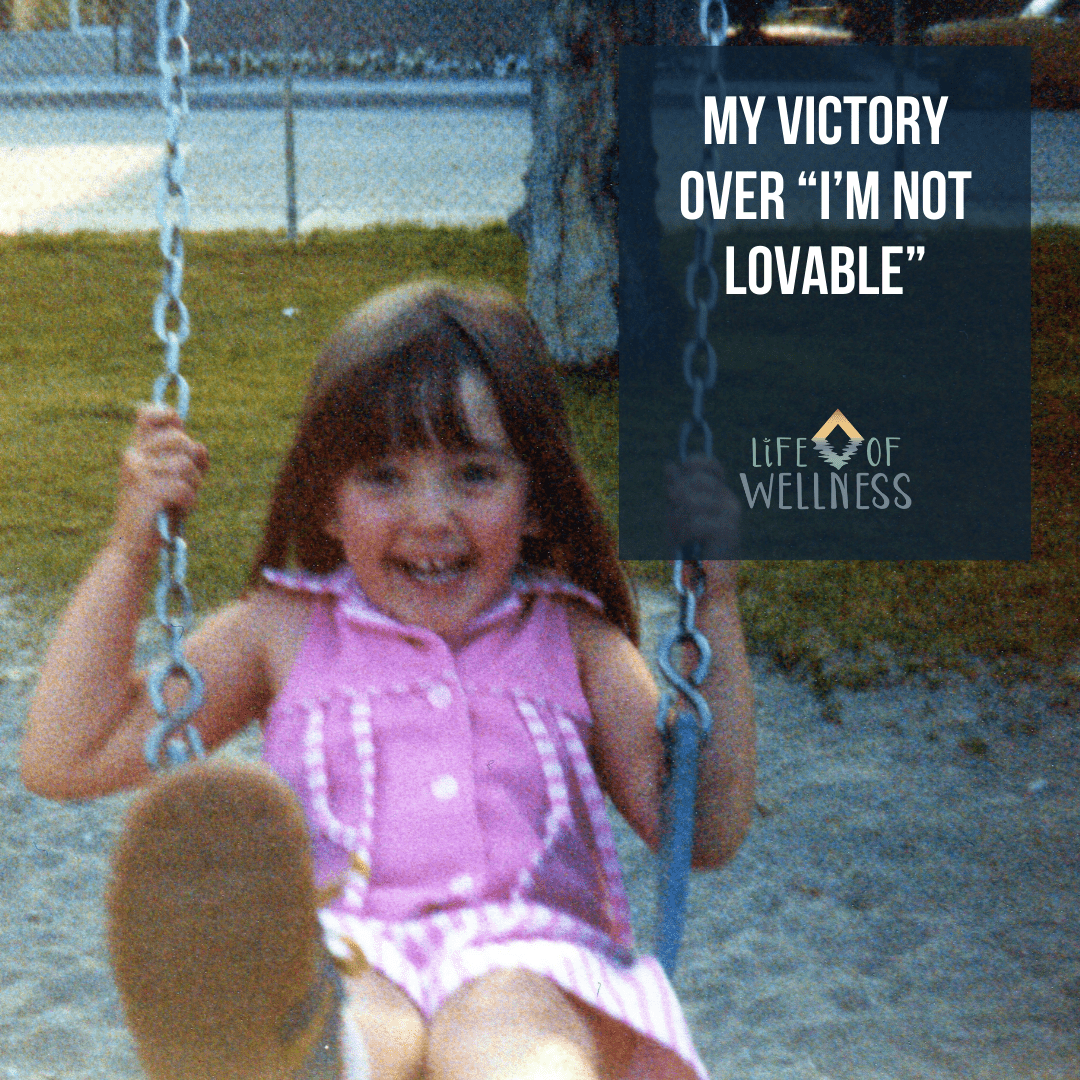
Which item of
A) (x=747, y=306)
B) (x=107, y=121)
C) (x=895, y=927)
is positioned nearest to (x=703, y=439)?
(x=895, y=927)

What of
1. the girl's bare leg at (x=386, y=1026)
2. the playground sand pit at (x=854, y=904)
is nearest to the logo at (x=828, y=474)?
the playground sand pit at (x=854, y=904)

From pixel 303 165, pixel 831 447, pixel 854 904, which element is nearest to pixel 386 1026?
pixel 854 904

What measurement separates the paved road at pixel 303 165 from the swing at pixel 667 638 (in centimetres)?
744

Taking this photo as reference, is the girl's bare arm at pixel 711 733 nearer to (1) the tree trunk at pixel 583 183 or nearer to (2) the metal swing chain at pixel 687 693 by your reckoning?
(2) the metal swing chain at pixel 687 693

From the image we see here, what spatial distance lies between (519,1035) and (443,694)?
35 cm

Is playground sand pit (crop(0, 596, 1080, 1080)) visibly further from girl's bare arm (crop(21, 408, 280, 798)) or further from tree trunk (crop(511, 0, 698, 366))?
tree trunk (crop(511, 0, 698, 366))

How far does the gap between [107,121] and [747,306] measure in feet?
21.1

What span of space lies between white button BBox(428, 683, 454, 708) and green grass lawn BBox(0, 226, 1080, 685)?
7.14 feet

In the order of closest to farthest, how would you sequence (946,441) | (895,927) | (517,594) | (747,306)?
(517,594)
(895,927)
(946,441)
(747,306)

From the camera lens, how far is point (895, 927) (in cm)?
255

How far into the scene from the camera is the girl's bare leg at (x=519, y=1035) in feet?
4.06

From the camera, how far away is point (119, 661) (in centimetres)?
147

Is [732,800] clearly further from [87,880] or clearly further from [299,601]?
[87,880]
